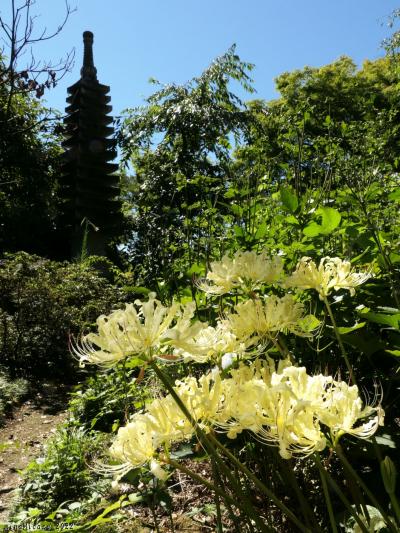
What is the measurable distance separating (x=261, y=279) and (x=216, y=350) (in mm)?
236

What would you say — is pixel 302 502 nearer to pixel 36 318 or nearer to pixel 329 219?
pixel 329 219

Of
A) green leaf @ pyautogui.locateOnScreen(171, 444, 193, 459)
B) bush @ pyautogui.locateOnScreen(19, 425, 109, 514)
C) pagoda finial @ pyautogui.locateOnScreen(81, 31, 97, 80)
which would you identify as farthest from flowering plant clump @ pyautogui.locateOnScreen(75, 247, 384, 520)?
pagoda finial @ pyautogui.locateOnScreen(81, 31, 97, 80)

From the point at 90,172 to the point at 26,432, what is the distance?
13134 mm

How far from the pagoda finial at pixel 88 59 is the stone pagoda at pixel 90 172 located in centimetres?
15

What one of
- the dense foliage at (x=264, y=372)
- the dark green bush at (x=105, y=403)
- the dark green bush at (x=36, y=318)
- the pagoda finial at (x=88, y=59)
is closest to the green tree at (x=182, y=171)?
the dense foliage at (x=264, y=372)

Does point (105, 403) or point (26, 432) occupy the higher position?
point (105, 403)

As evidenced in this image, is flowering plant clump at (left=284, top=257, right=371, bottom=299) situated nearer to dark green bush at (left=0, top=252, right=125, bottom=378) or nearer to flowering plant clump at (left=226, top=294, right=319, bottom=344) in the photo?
flowering plant clump at (left=226, top=294, right=319, bottom=344)

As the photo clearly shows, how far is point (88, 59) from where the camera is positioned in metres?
19.0

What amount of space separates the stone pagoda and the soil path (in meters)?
9.78

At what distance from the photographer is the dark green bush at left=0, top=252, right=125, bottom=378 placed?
22.2 feet

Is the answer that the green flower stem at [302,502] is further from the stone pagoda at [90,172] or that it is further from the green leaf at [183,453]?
the stone pagoda at [90,172]

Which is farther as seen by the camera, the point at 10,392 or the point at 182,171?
the point at 10,392

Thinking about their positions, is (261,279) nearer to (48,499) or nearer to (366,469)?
(366,469)

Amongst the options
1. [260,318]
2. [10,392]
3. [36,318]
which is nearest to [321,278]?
[260,318]
